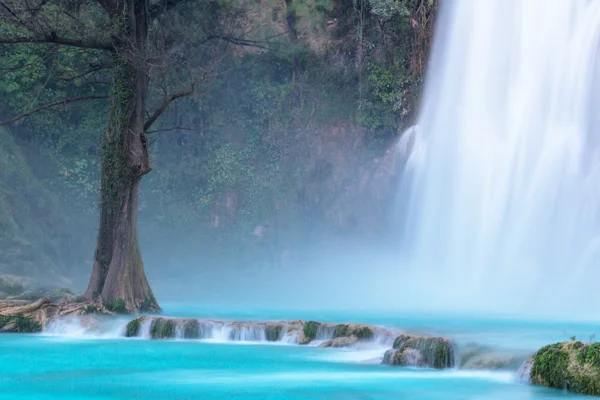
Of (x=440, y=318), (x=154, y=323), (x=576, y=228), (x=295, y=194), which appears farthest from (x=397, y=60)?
(x=154, y=323)

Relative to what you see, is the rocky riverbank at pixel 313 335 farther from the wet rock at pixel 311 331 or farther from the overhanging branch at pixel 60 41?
the overhanging branch at pixel 60 41

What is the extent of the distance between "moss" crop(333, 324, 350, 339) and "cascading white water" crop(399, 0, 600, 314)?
26.7ft

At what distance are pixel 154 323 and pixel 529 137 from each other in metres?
15.5

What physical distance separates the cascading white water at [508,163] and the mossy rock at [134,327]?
996 cm

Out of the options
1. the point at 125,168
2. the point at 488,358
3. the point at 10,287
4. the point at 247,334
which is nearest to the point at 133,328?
the point at 247,334

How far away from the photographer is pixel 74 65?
3612 cm

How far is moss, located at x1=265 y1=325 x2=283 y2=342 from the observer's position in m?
20.1

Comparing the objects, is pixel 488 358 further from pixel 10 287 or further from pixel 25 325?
pixel 10 287

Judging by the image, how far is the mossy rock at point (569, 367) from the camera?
500 inches

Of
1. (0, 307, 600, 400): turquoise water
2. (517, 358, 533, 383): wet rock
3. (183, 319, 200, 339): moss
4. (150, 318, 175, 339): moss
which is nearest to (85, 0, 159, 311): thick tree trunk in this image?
(150, 318, 175, 339): moss

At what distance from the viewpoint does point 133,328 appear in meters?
21.4

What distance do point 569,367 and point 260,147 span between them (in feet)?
92.1

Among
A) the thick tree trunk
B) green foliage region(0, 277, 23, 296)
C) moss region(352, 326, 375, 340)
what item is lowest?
moss region(352, 326, 375, 340)

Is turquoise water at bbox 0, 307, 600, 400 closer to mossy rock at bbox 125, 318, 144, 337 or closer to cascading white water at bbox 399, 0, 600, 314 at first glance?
mossy rock at bbox 125, 318, 144, 337
